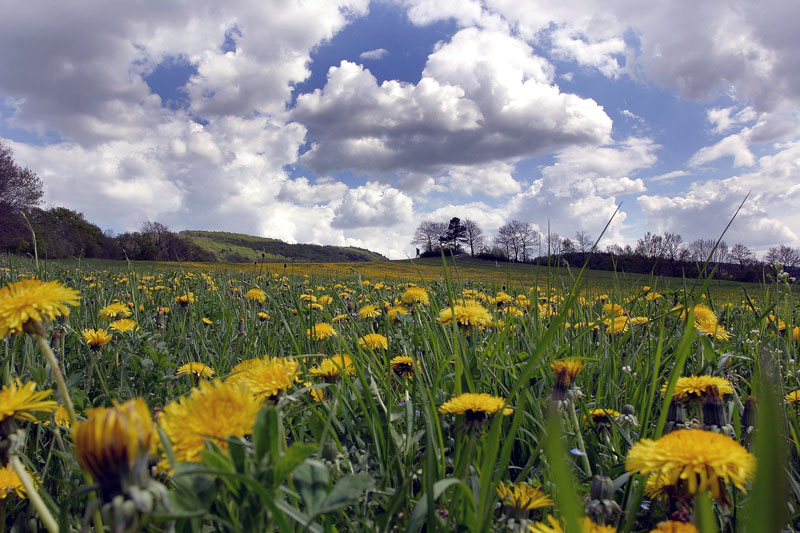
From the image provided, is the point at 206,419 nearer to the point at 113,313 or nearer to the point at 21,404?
the point at 21,404

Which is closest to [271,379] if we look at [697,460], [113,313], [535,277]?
[697,460]

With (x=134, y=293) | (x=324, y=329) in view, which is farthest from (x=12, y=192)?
(x=324, y=329)

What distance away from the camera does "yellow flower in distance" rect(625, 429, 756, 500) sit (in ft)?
2.50

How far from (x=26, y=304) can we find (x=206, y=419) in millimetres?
686

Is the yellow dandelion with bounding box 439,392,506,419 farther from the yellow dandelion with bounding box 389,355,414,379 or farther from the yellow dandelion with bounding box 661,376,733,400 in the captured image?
the yellow dandelion with bounding box 389,355,414,379

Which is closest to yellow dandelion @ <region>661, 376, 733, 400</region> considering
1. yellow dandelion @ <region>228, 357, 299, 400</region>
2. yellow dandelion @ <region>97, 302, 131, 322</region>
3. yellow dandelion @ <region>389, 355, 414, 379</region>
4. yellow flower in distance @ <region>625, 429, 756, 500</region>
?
yellow flower in distance @ <region>625, 429, 756, 500</region>

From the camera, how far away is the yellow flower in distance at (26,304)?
1024mm

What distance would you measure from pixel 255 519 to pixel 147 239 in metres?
33.9

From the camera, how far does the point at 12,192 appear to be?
31.2m

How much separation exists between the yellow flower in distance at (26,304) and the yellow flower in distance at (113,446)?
2.13ft

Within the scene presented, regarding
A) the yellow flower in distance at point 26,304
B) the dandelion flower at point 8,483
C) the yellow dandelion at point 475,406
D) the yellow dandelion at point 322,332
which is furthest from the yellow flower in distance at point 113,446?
the yellow dandelion at point 322,332

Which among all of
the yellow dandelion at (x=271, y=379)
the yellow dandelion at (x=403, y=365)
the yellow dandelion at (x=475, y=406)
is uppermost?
the yellow dandelion at (x=271, y=379)

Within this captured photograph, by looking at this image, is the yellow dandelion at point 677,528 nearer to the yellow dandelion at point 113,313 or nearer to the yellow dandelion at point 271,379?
the yellow dandelion at point 271,379

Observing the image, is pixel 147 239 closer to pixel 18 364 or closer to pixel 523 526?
pixel 18 364
